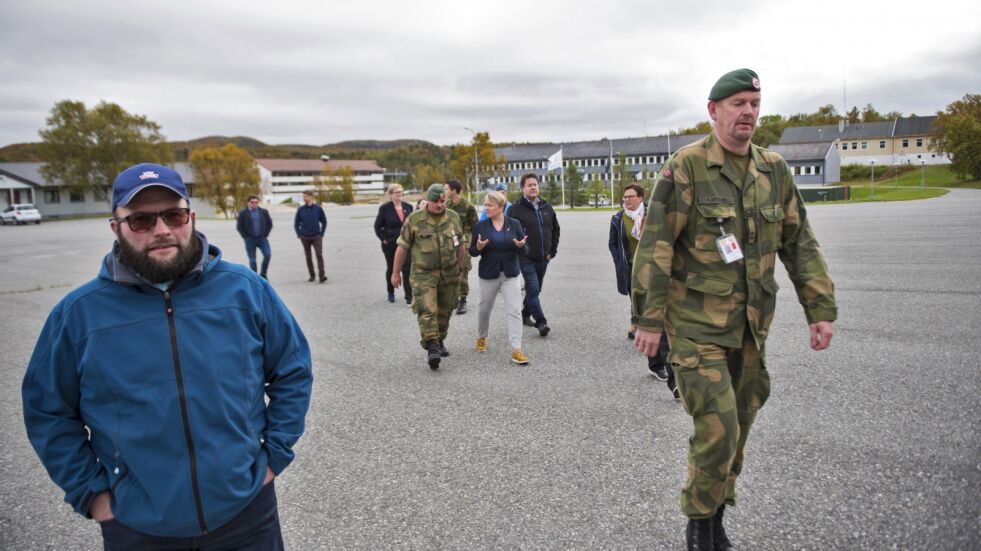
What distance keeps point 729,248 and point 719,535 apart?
1479 millimetres

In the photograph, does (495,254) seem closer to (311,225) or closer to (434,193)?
(434,193)

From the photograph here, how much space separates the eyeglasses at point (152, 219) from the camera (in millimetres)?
2131

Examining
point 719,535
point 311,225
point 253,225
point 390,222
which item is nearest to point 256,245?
point 253,225

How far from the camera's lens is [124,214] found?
83.7 inches

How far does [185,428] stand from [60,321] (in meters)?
0.54

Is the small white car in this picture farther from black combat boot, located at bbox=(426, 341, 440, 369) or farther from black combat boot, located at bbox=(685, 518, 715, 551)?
black combat boot, located at bbox=(685, 518, 715, 551)

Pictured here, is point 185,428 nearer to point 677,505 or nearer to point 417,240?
point 677,505

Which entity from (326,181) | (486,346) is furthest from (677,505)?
(326,181)

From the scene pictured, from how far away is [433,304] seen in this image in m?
6.99

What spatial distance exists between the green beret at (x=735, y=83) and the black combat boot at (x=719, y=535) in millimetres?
2115

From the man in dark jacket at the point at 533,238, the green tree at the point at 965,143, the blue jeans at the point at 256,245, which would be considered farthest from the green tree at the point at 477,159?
the man in dark jacket at the point at 533,238

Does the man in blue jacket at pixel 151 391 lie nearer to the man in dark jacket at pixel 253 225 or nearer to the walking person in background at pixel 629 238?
the walking person in background at pixel 629 238

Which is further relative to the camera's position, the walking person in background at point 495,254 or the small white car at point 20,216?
the small white car at point 20,216

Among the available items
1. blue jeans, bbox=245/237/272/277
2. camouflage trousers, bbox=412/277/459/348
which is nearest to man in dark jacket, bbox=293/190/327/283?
blue jeans, bbox=245/237/272/277
